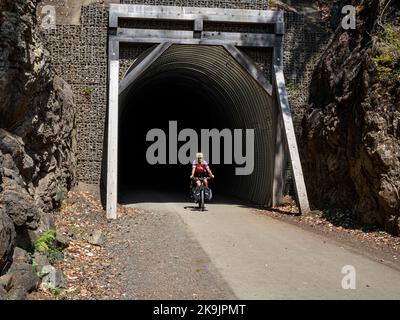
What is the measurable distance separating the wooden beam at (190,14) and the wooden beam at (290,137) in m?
1.60

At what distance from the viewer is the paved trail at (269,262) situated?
6.30 meters

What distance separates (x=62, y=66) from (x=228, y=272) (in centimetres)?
945

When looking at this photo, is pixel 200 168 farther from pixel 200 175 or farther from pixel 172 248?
pixel 172 248

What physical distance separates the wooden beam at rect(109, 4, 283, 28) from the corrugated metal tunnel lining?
0.95m

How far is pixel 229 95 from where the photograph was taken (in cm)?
1775

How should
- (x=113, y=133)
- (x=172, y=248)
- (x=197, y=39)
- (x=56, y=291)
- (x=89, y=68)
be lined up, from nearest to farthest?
(x=56, y=291) → (x=172, y=248) → (x=113, y=133) → (x=89, y=68) → (x=197, y=39)

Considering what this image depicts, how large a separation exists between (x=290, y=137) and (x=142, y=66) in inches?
186

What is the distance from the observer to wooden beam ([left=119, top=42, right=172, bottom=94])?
14.0 metres

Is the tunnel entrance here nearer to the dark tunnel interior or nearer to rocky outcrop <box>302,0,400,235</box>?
rocky outcrop <box>302,0,400,235</box>

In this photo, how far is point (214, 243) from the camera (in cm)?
938

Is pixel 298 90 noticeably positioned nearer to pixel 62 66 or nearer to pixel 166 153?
pixel 62 66

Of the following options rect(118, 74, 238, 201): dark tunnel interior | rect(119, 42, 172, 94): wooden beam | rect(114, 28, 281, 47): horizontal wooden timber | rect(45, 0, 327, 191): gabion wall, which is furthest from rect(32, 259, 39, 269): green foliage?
rect(118, 74, 238, 201): dark tunnel interior

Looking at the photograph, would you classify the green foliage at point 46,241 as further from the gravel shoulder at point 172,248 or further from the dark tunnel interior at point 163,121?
the dark tunnel interior at point 163,121

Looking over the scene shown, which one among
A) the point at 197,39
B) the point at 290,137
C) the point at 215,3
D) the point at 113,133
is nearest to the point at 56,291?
the point at 113,133
